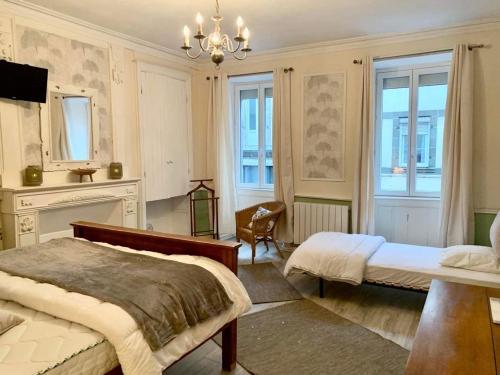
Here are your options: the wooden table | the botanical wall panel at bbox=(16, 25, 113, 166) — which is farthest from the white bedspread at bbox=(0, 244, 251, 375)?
the botanical wall panel at bbox=(16, 25, 113, 166)

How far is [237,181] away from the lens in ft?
19.2

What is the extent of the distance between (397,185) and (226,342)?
10.9 feet

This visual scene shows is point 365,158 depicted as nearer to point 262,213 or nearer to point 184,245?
point 262,213

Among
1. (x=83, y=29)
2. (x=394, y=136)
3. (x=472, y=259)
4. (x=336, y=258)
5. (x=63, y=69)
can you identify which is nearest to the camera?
(x=472, y=259)

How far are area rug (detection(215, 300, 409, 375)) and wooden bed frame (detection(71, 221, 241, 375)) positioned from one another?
216 millimetres

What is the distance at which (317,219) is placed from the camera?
493cm

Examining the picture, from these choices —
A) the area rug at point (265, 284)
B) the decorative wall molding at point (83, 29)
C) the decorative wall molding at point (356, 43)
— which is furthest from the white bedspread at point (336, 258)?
the decorative wall molding at point (83, 29)

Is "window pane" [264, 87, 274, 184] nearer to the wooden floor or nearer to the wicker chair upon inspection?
the wicker chair

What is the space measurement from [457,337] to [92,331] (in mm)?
1505

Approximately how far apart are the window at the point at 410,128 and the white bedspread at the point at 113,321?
3.38 meters

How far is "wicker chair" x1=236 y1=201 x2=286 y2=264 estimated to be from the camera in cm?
447

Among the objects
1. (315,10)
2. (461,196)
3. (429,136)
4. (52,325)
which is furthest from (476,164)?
(52,325)

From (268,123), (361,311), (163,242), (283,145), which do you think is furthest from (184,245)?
(268,123)

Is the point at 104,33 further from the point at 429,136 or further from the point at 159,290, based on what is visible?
the point at 429,136
